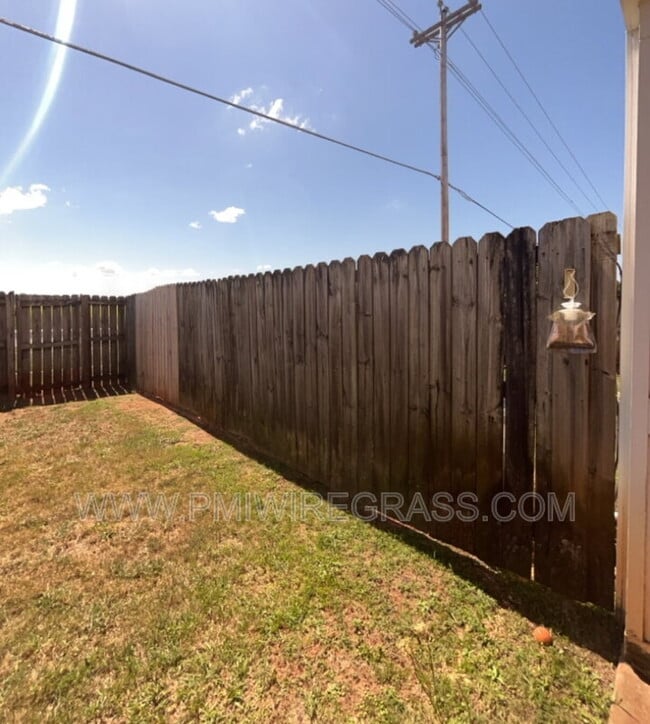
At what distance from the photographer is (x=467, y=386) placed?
221 centimetres

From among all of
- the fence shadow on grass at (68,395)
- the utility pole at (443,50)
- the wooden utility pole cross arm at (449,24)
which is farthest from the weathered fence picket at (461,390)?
the wooden utility pole cross arm at (449,24)

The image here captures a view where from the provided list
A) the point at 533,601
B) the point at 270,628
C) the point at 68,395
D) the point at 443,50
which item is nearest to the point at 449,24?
the point at 443,50

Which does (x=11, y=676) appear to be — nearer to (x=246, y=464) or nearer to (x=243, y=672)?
(x=243, y=672)

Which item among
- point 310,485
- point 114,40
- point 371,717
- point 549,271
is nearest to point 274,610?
point 371,717

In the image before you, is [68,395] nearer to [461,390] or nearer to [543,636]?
[461,390]

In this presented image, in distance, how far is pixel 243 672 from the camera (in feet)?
4.82

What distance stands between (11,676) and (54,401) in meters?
6.64

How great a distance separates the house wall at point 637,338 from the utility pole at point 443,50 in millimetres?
6188

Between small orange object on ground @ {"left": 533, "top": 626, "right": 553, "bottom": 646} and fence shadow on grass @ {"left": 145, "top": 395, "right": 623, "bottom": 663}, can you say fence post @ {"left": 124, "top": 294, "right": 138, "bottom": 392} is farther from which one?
small orange object on ground @ {"left": 533, "top": 626, "right": 553, "bottom": 646}

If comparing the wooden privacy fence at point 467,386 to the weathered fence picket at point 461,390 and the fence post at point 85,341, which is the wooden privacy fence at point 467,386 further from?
the fence post at point 85,341

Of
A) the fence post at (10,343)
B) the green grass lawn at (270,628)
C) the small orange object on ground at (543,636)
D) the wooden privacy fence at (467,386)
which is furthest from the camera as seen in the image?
the fence post at (10,343)

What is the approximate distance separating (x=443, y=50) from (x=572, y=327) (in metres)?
8.91

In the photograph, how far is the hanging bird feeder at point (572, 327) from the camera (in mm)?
1654

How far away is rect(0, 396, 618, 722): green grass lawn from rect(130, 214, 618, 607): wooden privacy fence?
1.11 feet
